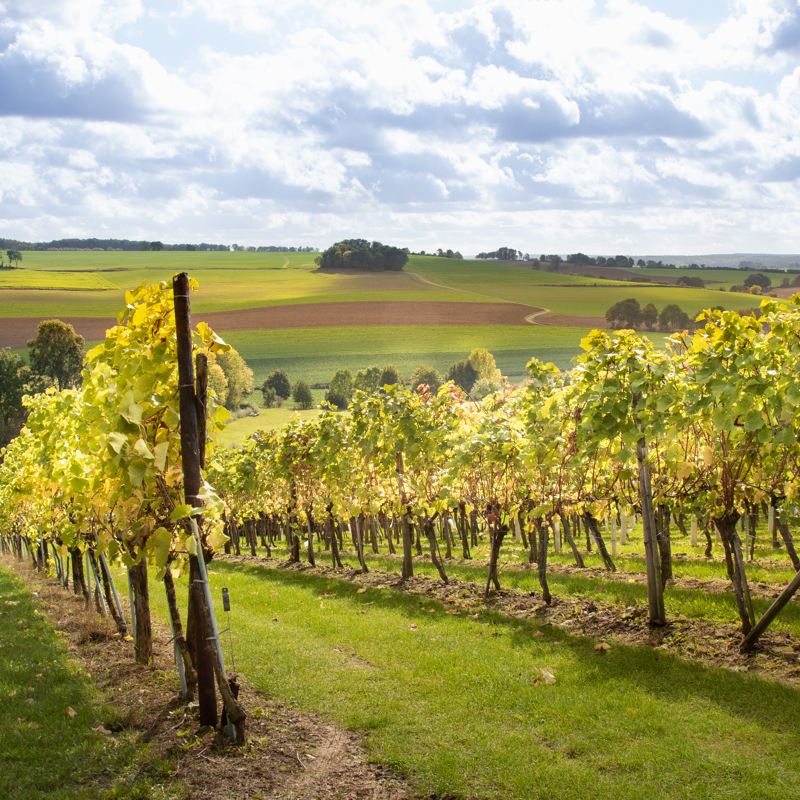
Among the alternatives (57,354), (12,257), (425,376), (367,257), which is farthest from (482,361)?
(12,257)

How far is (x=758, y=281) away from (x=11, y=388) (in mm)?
110846

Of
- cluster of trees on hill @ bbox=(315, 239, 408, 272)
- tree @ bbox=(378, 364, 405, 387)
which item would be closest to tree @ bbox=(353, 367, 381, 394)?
tree @ bbox=(378, 364, 405, 387)

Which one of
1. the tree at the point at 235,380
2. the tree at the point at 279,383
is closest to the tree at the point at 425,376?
the tree at the point at 279,383

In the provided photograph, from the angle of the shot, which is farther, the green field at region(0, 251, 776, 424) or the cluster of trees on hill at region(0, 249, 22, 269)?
the cluster of trees on hill at region(0, 249, 22, 269)

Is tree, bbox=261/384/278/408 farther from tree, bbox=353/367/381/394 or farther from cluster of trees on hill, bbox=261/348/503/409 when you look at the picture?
tree, bbox=353/367/381/394

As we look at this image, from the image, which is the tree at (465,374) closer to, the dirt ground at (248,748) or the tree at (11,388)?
the tree at (11,388)

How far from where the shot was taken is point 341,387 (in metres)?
90.4

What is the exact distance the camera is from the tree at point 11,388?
6550 cm

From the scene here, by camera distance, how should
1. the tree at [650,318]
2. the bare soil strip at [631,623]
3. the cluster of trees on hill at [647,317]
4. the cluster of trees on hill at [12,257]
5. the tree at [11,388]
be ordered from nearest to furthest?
the bare soil strip at [631,623], the tree at [11,388], the cluster of trees on hill at [647,317], the tree at [650,318], the cluster of trees on hill at [12,257]

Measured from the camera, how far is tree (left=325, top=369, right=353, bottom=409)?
85.4 m

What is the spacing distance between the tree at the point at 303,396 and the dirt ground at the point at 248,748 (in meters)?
79.6

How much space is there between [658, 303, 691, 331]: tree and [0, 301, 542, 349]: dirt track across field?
23.4 metres

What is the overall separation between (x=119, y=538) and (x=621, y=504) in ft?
23.0

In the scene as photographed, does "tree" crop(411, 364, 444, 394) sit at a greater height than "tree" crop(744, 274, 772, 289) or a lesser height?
lesser
